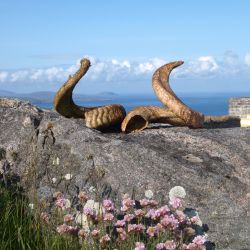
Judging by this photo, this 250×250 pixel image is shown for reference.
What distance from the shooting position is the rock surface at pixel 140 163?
442cm

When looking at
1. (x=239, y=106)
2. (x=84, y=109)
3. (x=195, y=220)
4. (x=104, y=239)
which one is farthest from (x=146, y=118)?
(x=239, y=106)

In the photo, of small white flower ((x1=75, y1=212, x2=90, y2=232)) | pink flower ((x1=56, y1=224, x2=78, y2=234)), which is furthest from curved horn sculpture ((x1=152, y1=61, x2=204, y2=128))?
pink flower ((x1=56, y1=224, x2=78, y2=234))

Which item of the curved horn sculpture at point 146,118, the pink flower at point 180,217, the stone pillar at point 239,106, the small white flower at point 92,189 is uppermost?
the curved horn sculpture at point 146,118

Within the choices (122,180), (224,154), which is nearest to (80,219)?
(122,180)

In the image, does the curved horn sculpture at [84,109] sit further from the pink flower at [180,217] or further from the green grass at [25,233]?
the pink flower at [180,217]

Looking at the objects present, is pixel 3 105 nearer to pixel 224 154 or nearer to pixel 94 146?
pixel 94 146

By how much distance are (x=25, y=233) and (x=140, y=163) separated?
1193 millimetres

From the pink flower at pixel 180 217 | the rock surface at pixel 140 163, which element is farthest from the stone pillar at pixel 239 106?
the pink flower at pixel 180 217

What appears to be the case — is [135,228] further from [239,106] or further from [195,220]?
[239,106]

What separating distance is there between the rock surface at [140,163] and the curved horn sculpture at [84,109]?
0.89 feet

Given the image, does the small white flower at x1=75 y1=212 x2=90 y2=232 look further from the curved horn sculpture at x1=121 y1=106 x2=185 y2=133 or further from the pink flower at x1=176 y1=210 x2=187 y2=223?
the curved horn sculpture at x1=121 y1=106 x2=185 y2=133

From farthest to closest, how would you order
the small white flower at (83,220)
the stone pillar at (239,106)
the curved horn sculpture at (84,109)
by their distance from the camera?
the stone pillar at (239,106), the curved horn sculpture at (84,109), the small white flower at (83,220)

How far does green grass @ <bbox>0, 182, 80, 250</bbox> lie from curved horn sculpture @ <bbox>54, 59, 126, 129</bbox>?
1.42 meters

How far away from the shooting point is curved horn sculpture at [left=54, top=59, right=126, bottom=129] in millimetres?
5516
